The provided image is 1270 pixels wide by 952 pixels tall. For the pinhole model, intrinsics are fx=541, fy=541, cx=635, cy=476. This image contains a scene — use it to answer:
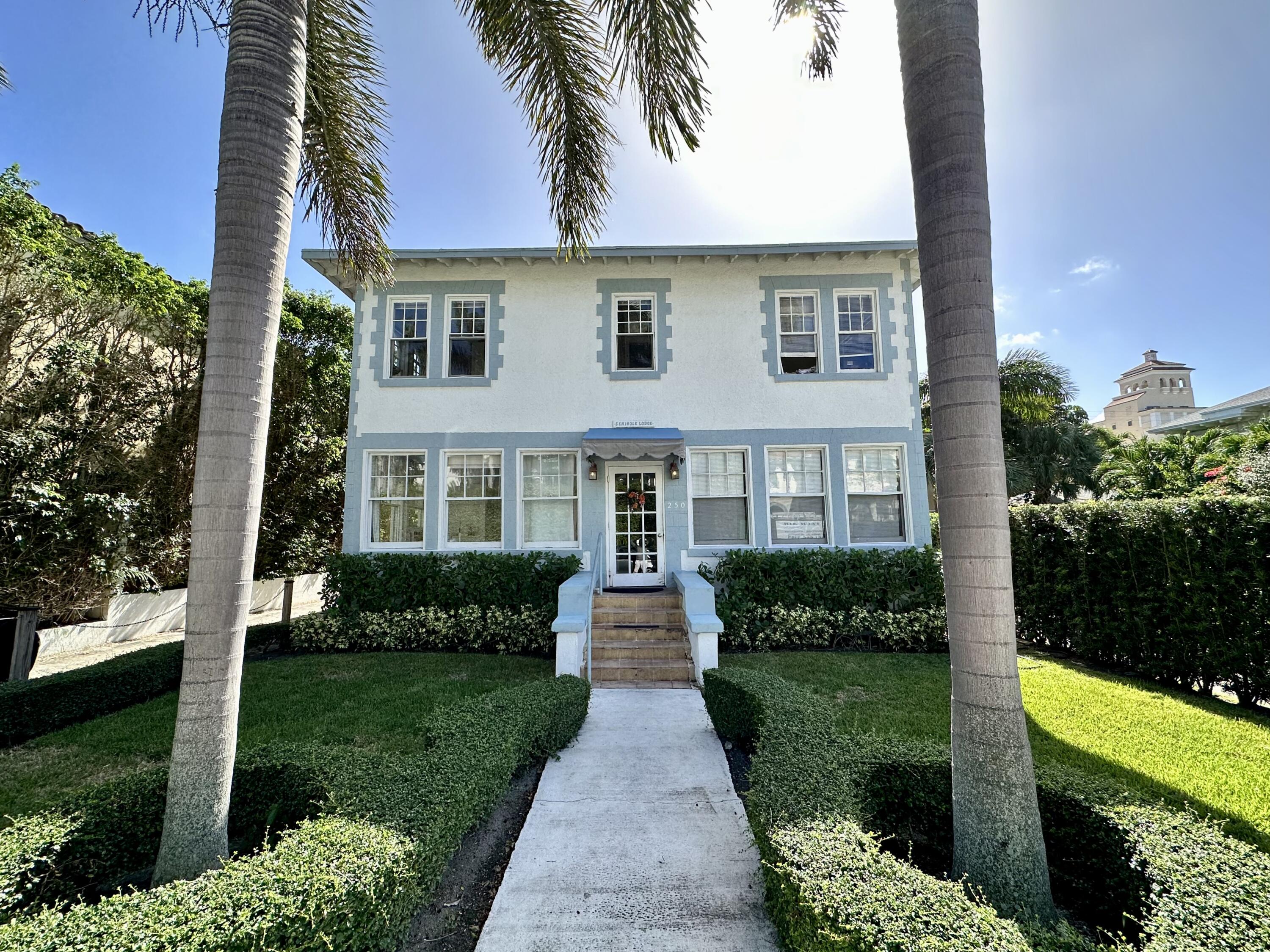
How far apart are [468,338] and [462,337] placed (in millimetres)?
116

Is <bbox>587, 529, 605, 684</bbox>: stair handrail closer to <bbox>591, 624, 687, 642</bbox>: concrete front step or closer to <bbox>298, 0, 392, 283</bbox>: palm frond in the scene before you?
<bbox>591, 624, 687, 642</bbox>: concrete front step

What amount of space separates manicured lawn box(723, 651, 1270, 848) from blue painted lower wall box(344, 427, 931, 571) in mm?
2799

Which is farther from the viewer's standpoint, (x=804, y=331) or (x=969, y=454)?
(x=804, y=331)

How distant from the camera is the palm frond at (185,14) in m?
4.29

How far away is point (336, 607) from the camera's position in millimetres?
9711

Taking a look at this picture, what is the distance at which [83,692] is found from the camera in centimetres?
601

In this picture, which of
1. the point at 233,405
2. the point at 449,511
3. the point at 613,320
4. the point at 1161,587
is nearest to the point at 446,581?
the point at 449,511

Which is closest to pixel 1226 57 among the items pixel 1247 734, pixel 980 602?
pixel 1247 734

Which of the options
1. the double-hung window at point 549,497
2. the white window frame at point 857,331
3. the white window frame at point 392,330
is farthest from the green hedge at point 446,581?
the white window frame at point 857,331

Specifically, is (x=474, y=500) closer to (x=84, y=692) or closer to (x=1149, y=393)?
(x=84, y=692)

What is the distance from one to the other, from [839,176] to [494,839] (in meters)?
7.65

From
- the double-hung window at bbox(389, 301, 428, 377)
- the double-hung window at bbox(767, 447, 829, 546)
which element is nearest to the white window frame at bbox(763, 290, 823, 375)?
the double-hung window at bbox(767, 447, 829, 546)

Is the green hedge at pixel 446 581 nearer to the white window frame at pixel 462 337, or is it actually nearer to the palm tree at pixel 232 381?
the white window frame at pixel 462 337

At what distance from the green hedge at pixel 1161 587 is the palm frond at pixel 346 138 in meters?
10.6
